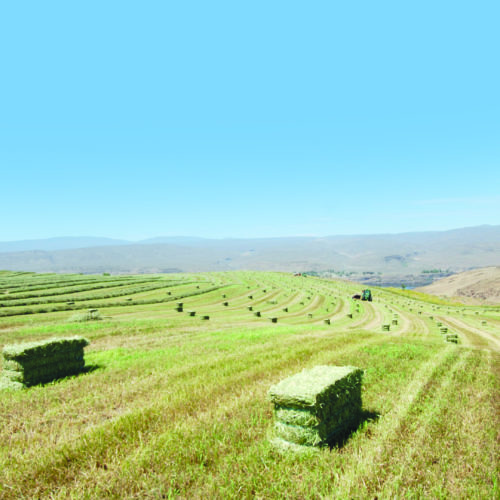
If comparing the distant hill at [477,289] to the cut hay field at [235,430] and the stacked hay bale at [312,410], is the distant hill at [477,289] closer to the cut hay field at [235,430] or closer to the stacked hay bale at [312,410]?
the cut hay field at [235,430]

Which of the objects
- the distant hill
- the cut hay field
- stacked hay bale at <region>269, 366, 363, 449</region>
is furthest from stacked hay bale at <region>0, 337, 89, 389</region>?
the distant hill

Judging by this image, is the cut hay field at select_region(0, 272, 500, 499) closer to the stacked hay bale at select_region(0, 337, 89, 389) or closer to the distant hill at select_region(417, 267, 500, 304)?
the stacked hay bale at select_region(0, 337, 89, 389)

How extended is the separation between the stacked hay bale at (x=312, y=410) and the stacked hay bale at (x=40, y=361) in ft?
32.2

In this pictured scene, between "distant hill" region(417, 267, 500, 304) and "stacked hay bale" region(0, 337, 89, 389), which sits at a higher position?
"stacked hay bale" region(0, 337, 89, 389)

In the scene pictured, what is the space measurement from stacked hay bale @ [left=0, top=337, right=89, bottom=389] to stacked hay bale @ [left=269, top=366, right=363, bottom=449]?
9.80 m

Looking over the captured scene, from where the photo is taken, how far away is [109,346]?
62.5ft

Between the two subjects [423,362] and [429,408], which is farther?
[423,362]

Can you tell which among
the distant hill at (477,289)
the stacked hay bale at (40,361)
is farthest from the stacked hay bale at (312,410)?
the distant hill at (477,289)

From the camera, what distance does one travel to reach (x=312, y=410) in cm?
655

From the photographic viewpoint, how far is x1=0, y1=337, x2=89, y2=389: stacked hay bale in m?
11.6

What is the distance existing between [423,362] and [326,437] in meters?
9.23

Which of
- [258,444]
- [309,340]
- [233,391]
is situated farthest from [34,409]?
[309,340]

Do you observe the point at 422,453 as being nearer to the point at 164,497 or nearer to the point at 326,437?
the point at 326,437

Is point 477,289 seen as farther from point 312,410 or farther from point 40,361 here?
point 40,361
